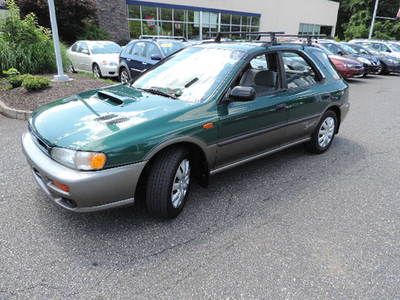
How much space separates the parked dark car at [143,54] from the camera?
9.30 m

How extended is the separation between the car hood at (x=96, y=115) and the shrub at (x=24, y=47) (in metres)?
7.00

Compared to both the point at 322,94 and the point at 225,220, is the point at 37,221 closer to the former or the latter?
the point at 225,220

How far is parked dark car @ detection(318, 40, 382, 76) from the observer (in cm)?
1466

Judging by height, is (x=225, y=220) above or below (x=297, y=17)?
below

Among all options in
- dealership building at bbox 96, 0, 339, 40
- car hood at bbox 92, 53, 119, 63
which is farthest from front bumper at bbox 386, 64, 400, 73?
car hood at bbox 92, 53, 119, 63

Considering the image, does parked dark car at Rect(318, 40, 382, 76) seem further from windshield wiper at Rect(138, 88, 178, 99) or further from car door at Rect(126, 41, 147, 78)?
windshield wiper at Rect(138, 88, 178, 99)

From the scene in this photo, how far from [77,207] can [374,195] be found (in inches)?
130

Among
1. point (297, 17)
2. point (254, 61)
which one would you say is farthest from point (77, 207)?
point (297, 17)

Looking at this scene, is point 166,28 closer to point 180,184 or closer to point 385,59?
point 385,59

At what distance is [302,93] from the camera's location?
4496mm

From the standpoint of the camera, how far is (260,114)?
3883 mm

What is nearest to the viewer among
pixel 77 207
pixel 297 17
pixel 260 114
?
pixel 77 207

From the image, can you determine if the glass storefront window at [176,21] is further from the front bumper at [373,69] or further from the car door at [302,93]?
the car door at [302,93]

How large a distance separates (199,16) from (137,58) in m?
18.9
